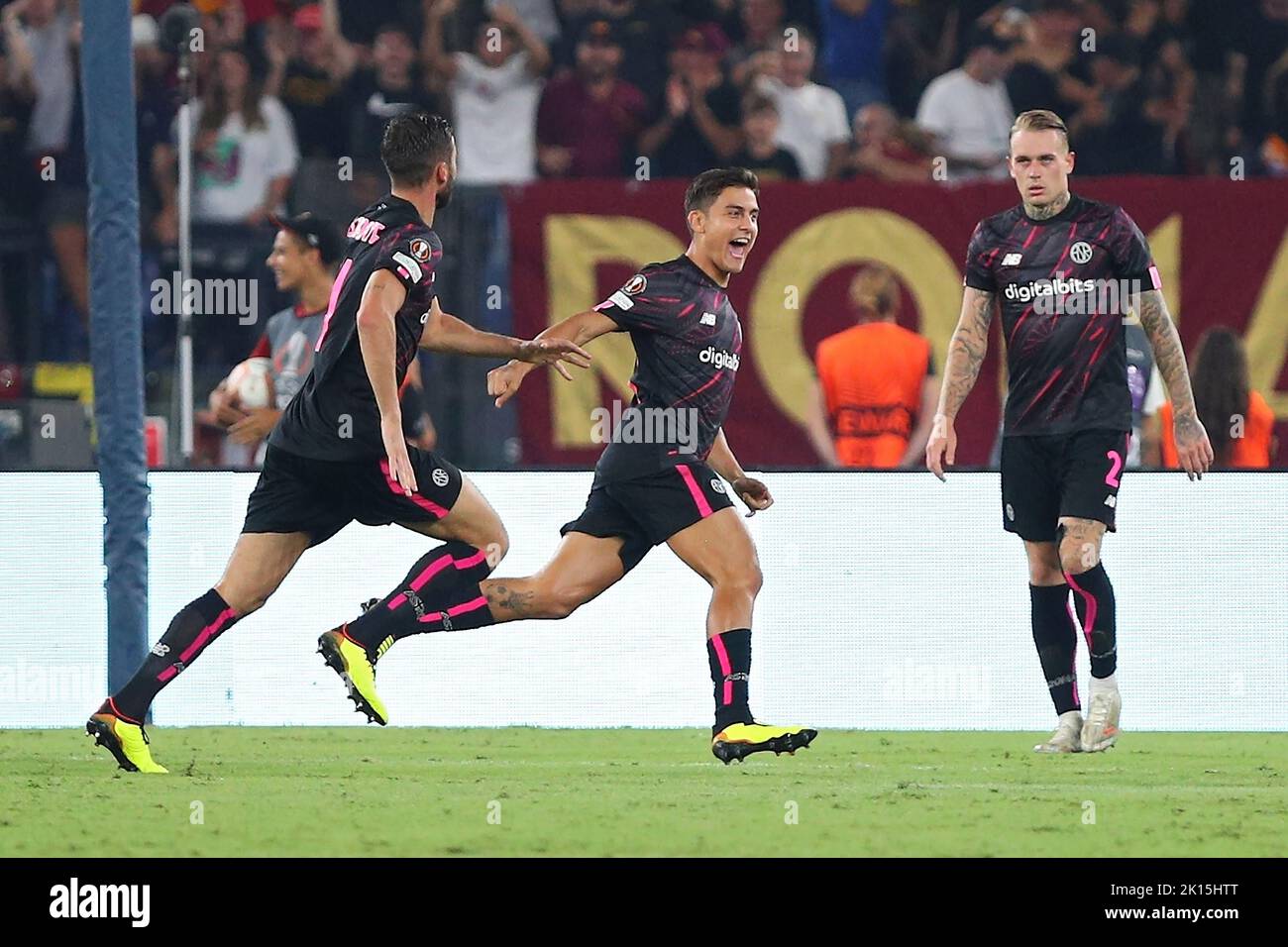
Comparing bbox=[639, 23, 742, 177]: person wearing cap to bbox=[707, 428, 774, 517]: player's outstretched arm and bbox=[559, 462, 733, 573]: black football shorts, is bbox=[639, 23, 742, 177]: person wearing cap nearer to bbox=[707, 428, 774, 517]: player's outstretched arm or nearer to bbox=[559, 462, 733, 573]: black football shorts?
bbox=[707, 428, 774, 517]: player's outstretched arm

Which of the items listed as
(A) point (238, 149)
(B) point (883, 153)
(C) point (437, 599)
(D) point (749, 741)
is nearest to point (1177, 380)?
(D) point (749, 741)

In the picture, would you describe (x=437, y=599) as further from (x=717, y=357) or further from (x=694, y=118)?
(x=694, y=118)

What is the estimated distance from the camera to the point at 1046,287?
7766 mm

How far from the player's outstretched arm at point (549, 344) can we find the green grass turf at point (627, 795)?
3.97ft

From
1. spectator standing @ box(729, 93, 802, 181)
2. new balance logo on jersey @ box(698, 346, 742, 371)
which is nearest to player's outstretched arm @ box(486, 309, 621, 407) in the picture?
new balance logo on jersey @ box(698, 346, 742, 371)

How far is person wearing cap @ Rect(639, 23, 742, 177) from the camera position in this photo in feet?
43.3

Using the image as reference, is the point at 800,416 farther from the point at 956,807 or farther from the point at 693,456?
the point at 956,807

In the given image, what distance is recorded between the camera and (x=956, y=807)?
650 centimetres

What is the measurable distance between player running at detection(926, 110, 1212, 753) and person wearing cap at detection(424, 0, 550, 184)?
5.76m

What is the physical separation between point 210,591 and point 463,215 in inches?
205

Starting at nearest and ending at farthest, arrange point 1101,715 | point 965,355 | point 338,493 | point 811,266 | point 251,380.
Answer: point 338,493, point 1101,715, point 965,355, point 251,380, point 811,266

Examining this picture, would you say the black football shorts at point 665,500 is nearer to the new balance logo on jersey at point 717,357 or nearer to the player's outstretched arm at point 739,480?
the player's outstretched arm at point 739,480

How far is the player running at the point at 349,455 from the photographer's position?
7020 mm

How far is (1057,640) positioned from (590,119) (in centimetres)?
617
